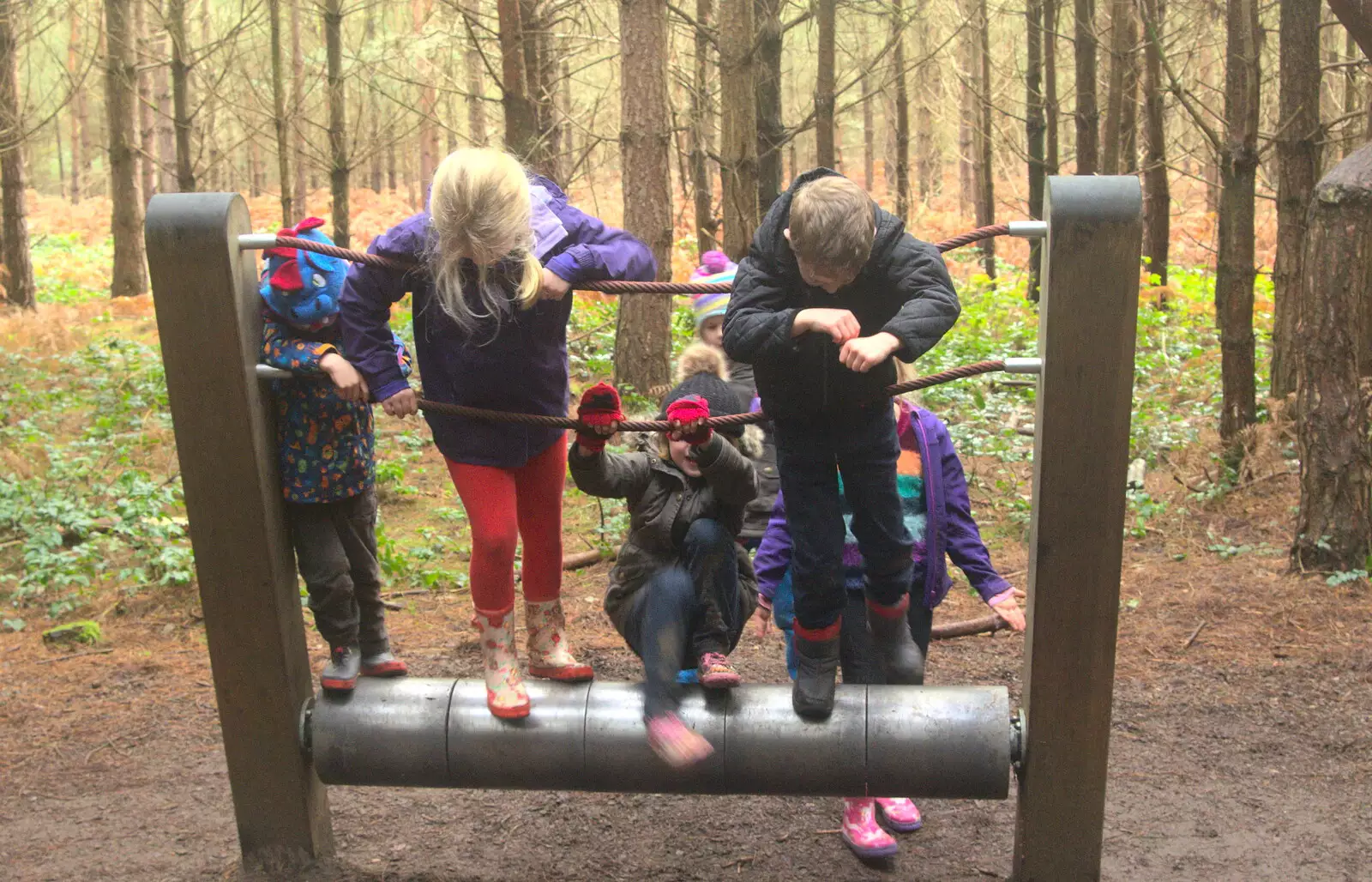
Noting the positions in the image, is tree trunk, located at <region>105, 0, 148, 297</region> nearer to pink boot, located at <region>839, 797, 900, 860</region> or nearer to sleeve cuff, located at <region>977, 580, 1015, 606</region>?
pink boot, located at <region>839, 797, 900, 860</region>

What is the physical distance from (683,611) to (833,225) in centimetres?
105

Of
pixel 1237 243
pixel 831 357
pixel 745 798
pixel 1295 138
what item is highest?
pixel 1295 138

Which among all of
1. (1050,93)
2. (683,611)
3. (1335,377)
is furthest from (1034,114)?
(683,611)

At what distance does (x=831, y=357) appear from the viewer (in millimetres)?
2572

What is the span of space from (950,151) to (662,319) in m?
26.2

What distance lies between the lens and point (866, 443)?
2.70m

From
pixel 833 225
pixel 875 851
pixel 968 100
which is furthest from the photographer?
pixel 968 100

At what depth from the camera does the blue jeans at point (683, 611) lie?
9.48 feet

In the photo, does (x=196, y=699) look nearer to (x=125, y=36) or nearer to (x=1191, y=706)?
(x=1191, y=706)

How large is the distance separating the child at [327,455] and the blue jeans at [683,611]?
2.53 feet

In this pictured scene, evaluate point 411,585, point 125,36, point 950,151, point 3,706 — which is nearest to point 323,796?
point 3,706

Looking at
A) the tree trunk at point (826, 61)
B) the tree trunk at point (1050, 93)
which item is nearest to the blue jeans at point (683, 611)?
the tree trunk at point (826, 61)

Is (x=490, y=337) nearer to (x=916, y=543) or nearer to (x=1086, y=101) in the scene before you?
(x=916, y=543)

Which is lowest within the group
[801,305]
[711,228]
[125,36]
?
[801,305]
